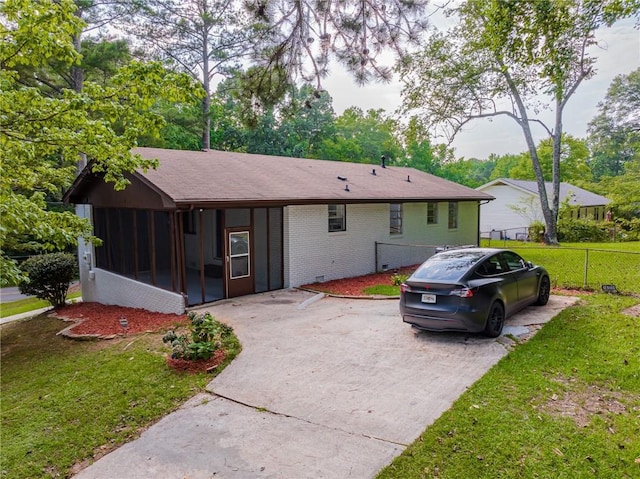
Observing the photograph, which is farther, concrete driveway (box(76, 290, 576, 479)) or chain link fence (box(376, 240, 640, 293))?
chain link fence (box(376, 240, 640, 293))

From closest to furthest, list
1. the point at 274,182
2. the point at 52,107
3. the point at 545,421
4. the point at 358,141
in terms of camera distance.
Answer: the point at 545,421 → the point at 52,107 → the point at 274,182 → the point at 358,141

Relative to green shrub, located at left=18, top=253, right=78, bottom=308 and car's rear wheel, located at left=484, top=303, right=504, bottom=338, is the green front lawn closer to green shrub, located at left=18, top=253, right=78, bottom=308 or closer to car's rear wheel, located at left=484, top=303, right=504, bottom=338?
car's rear wheel, located at left=484, top=303, right=504, bottom=338

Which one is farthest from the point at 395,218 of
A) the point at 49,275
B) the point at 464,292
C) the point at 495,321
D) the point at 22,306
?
the point at 22,306

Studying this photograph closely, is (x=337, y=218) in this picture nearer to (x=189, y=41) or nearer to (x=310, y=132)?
(x=189, y=41)

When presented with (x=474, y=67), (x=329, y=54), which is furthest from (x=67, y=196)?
(x=474, y=67)

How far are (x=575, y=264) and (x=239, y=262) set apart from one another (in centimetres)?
1321

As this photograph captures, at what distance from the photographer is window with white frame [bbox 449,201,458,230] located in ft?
64.4

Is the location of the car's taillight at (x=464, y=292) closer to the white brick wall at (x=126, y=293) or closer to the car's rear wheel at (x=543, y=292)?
the car's rear wheel at (x=543, y=292)

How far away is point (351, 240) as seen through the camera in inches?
580

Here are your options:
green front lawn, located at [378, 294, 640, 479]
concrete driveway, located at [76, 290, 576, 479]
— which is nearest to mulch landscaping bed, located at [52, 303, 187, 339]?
concrete driveway, located at [76, 290, 576, 479]

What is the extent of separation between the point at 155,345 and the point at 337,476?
5.21 m

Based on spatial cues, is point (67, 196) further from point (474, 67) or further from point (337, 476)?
point (474, 67)

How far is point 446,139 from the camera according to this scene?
2270cm

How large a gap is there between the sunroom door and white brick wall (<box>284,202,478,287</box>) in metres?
1.21
